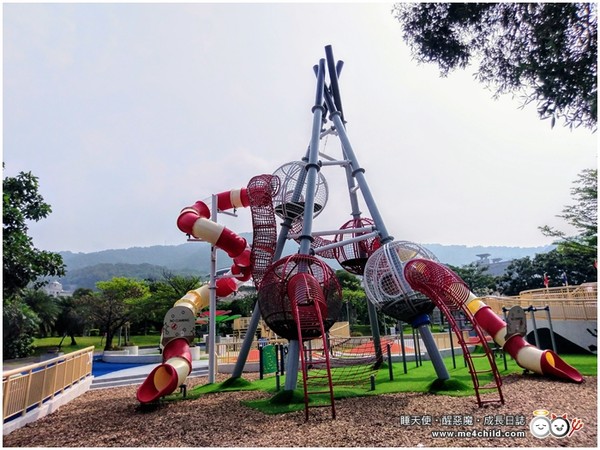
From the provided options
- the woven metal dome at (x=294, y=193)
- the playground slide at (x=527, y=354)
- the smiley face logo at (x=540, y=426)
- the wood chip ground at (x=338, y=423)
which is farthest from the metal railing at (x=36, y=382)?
the playground slide at (x=527, y=354)

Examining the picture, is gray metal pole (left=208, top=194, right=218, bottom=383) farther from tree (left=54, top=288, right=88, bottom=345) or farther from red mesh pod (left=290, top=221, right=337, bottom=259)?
tree (left=54, top=288, right=88, bottom=345)

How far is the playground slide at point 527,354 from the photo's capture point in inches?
355

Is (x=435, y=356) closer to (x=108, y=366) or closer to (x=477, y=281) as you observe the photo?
(x=108, y=366)

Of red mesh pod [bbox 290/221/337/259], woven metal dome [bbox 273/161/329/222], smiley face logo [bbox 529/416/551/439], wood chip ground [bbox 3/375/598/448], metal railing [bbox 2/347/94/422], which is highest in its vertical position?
woven metal dome [bbox 273/161/329/222]

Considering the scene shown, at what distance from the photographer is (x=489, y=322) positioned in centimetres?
1060

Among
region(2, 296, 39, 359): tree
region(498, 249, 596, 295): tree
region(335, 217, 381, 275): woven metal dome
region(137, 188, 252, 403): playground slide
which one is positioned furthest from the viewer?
region(498, 249, 596, 295): tree

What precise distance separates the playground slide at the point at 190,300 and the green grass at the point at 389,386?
0.76 m

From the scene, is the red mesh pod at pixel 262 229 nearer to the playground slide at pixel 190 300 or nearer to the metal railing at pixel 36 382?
the playground slide at pixel 190 300

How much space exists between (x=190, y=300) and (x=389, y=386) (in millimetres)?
6683

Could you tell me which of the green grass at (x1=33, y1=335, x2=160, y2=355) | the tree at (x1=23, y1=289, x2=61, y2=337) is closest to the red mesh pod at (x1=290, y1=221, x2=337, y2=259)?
the green grass at (x1=33, y1=335, x2=160, y2=355)

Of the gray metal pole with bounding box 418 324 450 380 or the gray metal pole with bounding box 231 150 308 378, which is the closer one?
the gray metal pole with bounding box 418 324 450 380

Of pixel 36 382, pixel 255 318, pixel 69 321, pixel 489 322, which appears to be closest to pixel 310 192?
pixel 255 318

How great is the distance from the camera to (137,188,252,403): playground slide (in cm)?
891

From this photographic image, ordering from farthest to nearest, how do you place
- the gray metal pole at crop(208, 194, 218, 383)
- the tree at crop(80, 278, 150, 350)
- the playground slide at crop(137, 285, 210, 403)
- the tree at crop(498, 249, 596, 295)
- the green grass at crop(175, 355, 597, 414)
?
the tree at crop(498, 249, 596, 295) → the tree at crop(80, 278, 150, 350) → the gray metal pole at crop(208, 194, 218, 383) → the playground slide at crop(137, 285, 210, 403) → the green grass at crop(175, 355, 597, 414)
